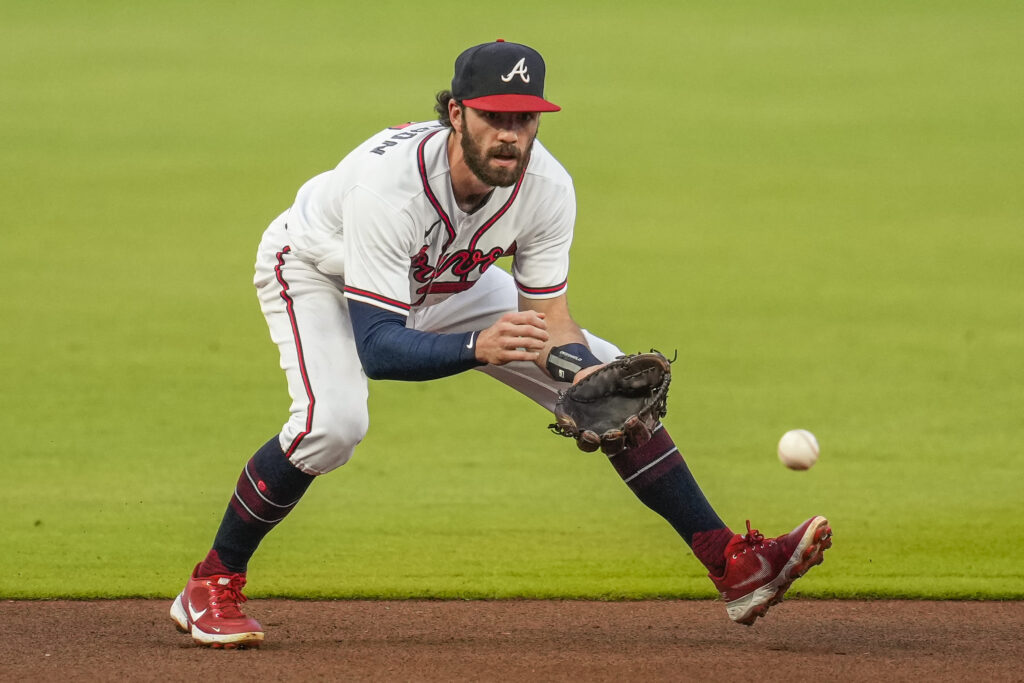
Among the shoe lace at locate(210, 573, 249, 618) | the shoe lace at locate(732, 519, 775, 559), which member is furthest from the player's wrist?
the shoe lace at locate(210, 573, 249, 618)

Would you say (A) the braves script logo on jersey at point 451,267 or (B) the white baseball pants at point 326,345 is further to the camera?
(A) the braves script logo on jersey at point 451,267

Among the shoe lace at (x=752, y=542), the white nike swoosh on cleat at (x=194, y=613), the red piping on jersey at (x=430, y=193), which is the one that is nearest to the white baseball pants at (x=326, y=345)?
the red piping on jersey at (x=430, y=193)

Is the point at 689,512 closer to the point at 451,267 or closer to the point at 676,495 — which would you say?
the point at 676,495

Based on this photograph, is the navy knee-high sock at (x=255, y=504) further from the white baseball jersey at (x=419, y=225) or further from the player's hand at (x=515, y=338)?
the player's hand at (x=515, y=338)

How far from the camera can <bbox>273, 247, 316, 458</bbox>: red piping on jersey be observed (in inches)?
171

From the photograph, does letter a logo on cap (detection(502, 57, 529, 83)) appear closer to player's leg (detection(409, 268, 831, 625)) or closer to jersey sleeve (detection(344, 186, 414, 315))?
jersey sleeve (detection(344, 186, 414, 315))

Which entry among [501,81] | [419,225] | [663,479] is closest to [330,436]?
[419,225]

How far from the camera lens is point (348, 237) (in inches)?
169

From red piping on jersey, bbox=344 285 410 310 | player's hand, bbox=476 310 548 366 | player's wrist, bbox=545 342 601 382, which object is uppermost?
red piping on jersey, bbox=344 285 410 310

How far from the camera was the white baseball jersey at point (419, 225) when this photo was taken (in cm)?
426

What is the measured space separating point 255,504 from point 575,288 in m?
6.36

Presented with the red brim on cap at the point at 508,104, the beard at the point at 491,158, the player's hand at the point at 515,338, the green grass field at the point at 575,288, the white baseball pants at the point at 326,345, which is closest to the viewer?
the player's hand at the point at 515,338

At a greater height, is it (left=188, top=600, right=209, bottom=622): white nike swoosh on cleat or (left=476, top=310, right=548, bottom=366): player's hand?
(left=476, top=310, right=548, bottom=366): player's hand

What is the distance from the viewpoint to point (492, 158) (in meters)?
4.23
